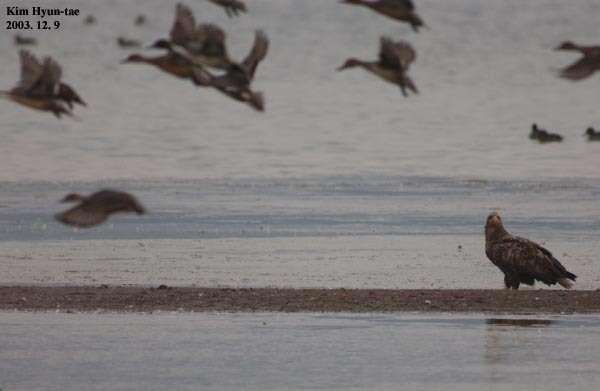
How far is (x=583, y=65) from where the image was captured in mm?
8172

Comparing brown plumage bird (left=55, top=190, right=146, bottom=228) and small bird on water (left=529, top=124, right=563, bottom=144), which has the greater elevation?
brown plumage bird (left=55, top=190, right=146, bottom=228)

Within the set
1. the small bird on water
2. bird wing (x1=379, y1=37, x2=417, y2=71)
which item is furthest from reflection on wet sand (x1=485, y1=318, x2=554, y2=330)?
the small bird on water

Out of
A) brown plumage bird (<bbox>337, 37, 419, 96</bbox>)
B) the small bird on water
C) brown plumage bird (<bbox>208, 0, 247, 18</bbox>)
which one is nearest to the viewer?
brown plumage bird (<bbox>208, 0, 247, 18</bbox>)

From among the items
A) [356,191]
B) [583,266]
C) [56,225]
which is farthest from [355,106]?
[583,266]

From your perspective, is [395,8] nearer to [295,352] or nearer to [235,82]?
[235,82]

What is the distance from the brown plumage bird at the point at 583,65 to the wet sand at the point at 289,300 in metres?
7.87

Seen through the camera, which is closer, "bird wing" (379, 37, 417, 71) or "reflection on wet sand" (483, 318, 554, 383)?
"bird wing" (379, 37, 417, 71)

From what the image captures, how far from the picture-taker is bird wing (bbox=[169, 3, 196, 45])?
856 cm

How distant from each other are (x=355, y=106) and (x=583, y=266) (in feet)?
133

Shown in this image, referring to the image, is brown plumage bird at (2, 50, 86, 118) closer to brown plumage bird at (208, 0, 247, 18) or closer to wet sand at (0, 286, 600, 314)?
brown plumage bird at (208, 0, 247, 18)

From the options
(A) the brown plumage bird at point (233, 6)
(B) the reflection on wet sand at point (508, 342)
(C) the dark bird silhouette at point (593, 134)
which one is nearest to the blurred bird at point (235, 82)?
(A) the brown plumage bird at point (233, 6)

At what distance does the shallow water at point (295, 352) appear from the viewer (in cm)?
1223

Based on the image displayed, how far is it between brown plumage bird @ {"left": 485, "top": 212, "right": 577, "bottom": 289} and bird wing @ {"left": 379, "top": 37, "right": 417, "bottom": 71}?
8.57 m

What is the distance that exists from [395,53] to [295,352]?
4.98 metres
